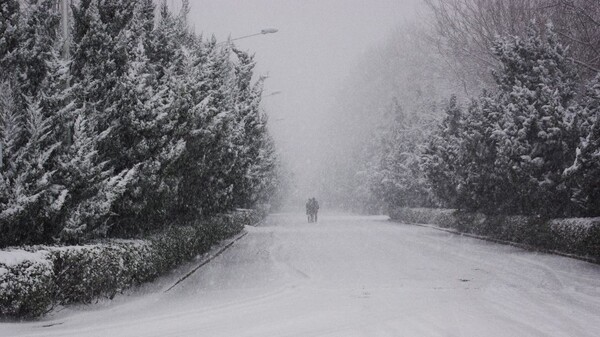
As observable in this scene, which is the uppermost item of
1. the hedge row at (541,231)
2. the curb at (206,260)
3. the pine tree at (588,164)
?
the pine tree at (588,164)

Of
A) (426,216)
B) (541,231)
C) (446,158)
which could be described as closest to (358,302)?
(541,231)

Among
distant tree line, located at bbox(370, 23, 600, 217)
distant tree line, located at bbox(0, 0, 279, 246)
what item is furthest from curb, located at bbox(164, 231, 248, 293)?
distant tree line, located at bbox(370, 23, 600, 217)

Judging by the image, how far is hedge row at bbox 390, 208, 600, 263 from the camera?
15.9 m

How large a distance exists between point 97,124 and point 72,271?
4025 mm

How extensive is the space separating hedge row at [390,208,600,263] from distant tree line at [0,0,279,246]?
10.5m

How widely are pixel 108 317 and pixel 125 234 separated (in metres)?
4.02

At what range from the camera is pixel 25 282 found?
7.89 metres

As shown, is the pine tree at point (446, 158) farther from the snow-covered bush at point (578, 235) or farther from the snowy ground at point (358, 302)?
the snowy ground at point (358, 302)

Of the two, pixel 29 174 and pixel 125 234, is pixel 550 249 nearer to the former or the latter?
pixel 125 234

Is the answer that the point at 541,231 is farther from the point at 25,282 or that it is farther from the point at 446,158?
the point at 25,282

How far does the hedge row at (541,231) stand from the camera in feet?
52.2

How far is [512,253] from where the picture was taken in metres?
18.8

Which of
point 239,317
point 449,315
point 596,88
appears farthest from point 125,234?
point 596,88

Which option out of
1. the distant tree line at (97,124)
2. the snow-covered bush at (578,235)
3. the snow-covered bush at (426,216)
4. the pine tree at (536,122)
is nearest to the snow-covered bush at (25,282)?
the distant tree line at (97,124)
